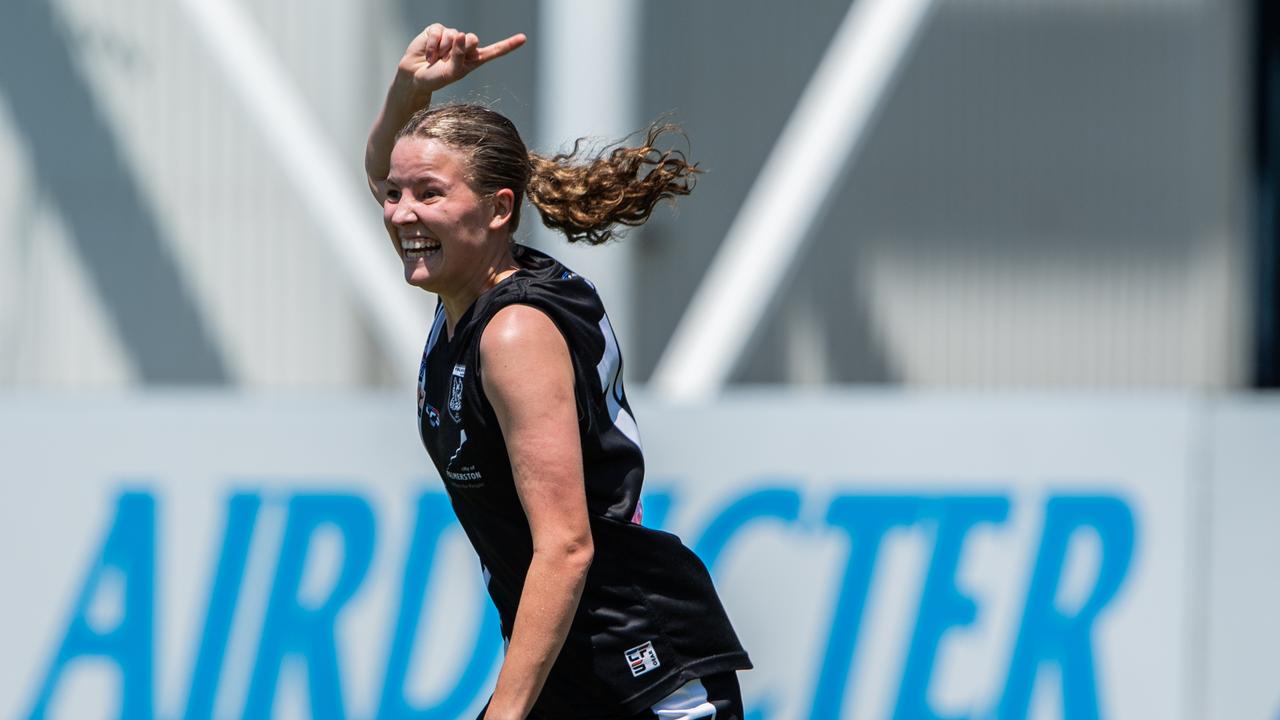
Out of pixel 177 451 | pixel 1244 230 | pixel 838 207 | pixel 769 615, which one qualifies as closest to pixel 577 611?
pixel 769 615

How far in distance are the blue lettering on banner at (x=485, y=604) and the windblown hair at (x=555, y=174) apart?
102 inches

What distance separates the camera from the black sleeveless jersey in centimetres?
247

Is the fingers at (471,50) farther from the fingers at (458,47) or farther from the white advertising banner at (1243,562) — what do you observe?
the white advertising banner at (1243,562)

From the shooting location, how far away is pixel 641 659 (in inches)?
100

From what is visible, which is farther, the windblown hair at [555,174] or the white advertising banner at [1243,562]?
the white advertising banner at [1243,562]

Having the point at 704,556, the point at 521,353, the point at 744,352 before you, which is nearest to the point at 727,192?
the point at 744,352

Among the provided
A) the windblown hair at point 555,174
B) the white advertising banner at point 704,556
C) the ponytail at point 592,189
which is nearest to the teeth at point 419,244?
the windblown hair at point 555,174

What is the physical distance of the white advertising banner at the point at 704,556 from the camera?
5.10m

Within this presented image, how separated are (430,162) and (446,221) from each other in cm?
10

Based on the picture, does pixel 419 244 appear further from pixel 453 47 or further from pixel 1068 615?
pixel 1068 615

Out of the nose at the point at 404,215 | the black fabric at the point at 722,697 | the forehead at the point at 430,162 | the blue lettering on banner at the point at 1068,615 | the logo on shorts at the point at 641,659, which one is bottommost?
the blue lettering on banner at the point at 1068,615

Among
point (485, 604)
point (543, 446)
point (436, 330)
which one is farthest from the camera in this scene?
point (485, 604)

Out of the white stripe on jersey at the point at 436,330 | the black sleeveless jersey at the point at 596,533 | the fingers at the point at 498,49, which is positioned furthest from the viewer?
the fingers at the point at 498,49

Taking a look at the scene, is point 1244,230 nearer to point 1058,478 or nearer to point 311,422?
point 1058,478
